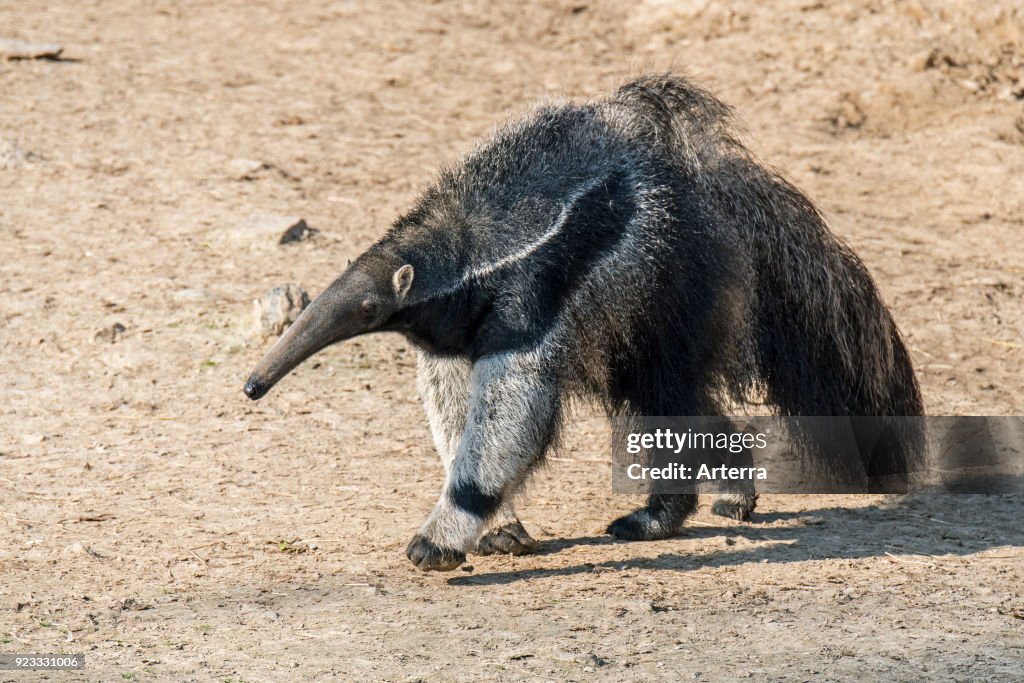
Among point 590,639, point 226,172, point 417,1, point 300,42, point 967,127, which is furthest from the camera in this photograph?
point 417,1

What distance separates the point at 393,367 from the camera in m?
6.97

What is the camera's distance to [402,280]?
4797 millimetres

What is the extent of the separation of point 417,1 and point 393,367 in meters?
6.64

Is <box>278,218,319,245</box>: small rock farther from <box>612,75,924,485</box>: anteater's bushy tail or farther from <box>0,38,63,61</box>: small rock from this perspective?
<box>0,38,63,61</box>: small rock

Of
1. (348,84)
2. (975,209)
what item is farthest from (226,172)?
(975,209)

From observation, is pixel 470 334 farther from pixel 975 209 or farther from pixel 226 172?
pixel 975 209

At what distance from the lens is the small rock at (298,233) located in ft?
26.2

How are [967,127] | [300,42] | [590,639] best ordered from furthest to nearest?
[300,42] → [967,127] → [590,639]

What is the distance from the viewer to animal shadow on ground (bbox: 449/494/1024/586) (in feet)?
16.8

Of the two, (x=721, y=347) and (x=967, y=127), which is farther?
(x=967, y=127)

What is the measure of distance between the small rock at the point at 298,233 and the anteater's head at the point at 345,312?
3.21 m

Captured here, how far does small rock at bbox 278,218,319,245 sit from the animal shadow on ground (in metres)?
3.35

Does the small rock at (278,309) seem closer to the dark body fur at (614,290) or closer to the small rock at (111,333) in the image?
the small rock at (111,333)

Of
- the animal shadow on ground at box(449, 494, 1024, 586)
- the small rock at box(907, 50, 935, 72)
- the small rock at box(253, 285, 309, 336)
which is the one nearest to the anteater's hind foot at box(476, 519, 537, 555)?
the animal shadow on ground at box(449, 494, 1024, 586)
